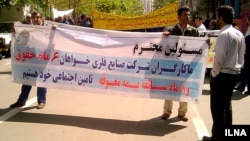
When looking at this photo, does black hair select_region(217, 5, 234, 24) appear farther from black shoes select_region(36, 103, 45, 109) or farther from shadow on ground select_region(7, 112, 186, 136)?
black shoes select_region(36, 103, 45, 109)

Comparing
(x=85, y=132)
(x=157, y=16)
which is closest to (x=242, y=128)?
(x=85, y=132)

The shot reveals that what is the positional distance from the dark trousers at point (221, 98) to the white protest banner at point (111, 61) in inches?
50.0

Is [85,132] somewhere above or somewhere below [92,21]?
below

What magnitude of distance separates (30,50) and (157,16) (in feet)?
33.9

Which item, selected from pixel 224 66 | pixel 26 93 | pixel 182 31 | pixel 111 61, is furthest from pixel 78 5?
pixel 224 66

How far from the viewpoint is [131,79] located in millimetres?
6906

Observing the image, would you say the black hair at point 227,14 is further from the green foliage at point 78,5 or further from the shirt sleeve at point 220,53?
the green foliage at point 78,5

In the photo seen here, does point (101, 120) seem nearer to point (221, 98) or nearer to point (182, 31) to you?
point (182, 31)

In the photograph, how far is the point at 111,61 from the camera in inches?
275

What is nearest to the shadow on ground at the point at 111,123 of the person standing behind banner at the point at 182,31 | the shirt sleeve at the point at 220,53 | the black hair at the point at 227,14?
the person standing behind banner at the point at 182,31

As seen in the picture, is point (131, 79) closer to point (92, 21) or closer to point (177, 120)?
point (177, 120)

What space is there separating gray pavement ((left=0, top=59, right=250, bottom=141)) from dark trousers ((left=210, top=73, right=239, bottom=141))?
70cm

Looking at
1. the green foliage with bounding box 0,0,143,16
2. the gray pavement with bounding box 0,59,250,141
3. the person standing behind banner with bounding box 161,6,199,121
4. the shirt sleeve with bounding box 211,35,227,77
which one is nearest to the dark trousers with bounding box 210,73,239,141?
the shirt sleeve with bounding box 211,35,227,77

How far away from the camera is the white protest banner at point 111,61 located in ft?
22.0
